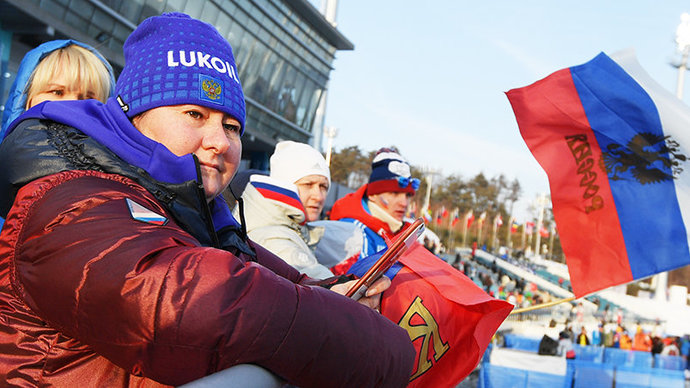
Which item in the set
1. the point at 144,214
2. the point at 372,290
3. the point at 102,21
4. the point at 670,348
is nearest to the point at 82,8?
the point at 102,21

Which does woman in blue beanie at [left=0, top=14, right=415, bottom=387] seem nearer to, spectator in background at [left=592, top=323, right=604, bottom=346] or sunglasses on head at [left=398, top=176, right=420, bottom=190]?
sunglasses on head at [left=398, top=176, right=420, bottom=190]

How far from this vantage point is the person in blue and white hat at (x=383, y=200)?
15.5 feet

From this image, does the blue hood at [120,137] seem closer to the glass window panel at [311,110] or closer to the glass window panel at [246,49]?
the glass window panel at [246,49]

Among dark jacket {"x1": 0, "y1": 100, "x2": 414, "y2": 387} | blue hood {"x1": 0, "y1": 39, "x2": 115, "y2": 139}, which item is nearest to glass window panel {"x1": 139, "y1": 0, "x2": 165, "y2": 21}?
blue hood {"x1": 0, "y1": 39, "x2": 115, "y2": 139}

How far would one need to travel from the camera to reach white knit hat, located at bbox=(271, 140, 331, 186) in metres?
4.03

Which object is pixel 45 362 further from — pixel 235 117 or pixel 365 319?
pixel 235 117

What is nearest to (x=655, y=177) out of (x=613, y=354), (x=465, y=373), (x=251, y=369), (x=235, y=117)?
(x=465, y=373)

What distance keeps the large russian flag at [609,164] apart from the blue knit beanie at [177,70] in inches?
110

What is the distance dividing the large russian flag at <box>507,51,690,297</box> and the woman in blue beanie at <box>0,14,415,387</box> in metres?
3.20

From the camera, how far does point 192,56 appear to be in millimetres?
1560

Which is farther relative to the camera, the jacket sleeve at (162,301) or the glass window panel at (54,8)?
the glass window panel at (54,8)

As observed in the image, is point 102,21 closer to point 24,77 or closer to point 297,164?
point 297,164

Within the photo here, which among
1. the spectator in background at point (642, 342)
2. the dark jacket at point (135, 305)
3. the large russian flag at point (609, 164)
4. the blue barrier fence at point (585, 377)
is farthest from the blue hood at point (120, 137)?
the spectator in background at point (642, 342)

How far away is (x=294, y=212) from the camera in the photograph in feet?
10.8
